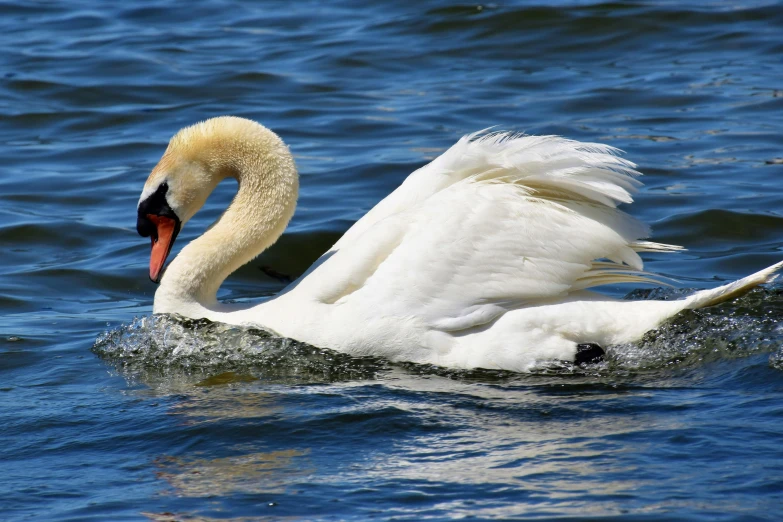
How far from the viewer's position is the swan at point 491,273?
5730 mm

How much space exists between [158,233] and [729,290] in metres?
3.03

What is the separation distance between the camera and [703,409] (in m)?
4.97

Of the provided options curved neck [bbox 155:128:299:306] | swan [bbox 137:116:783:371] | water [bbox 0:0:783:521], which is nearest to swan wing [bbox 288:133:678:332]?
swan [bbox 137:116:783:371]

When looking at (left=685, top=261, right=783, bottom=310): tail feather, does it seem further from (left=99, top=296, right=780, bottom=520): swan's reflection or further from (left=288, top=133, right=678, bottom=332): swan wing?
(left=288, top=133, right=678, bottom=332): swan wing

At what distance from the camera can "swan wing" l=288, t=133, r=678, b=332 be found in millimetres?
5734

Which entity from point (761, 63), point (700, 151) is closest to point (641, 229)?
point (700, 151)

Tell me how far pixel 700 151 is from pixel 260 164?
4.84 m

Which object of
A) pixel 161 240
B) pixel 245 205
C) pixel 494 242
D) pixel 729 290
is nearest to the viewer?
pixel 729 290

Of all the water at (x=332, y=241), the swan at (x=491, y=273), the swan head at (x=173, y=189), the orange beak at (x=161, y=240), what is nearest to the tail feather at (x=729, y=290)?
the swan at (x=491, y=273)

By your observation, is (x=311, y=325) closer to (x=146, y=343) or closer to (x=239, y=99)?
(x=146, y=343)

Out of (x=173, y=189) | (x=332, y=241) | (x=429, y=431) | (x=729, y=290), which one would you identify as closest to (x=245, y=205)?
(x=173, y=189)

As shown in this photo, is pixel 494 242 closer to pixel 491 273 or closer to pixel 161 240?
pixel 491 273

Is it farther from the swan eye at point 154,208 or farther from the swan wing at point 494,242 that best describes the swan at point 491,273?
the swan eye at point 154,208

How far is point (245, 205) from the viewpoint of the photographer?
257 inches
